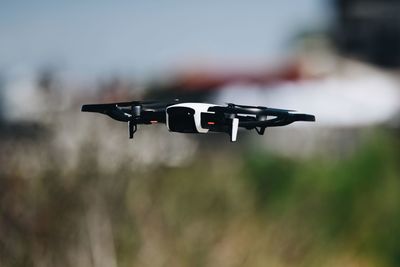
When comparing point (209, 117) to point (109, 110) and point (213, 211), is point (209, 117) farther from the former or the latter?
point (213, 211)

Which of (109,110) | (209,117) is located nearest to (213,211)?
(109,110)

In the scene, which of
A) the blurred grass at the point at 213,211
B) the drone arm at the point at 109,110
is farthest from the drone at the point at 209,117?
the blurred grass at the point at 213,211

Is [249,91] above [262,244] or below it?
above

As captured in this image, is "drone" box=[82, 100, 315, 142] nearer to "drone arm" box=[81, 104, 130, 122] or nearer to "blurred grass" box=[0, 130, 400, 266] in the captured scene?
"drone arm" box=[81, 104, 130, 122]

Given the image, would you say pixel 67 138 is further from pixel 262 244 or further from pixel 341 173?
pixel 341 173

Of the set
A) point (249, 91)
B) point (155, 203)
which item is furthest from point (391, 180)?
point (249, 91)

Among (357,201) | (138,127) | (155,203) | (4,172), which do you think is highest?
(138,127)
